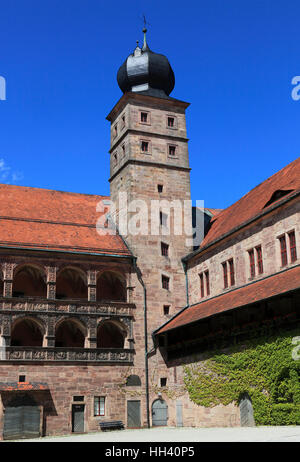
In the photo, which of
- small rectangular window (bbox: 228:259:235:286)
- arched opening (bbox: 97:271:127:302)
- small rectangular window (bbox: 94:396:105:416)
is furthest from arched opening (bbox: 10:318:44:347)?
small rectangular window (bbox: 228:259:235:286)

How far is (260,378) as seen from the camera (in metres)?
26.9

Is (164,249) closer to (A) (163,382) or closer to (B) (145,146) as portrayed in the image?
(B) (145,146)

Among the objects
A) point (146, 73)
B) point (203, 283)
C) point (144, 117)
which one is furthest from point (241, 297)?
point (146, 73)

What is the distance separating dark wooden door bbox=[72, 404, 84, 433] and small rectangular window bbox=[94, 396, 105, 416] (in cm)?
80

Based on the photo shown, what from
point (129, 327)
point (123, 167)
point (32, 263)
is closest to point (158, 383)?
point (129, 327)

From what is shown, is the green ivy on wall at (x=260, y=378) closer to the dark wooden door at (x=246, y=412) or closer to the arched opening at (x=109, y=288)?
the dark wooden door at (x=246, y=412)

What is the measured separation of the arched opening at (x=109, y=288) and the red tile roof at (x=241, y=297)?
13.1ft

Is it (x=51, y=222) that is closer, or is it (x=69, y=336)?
(x=69, y=336)

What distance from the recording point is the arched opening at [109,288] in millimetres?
38562

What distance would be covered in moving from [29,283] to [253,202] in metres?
13.9

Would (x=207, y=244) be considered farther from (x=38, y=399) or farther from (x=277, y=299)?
(x=38, y=399)

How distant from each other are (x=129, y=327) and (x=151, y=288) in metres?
2.79

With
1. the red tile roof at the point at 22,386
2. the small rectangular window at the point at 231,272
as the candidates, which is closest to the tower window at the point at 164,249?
the small rectangular window at the point at 231,272

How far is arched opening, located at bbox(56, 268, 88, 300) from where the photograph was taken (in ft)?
124
